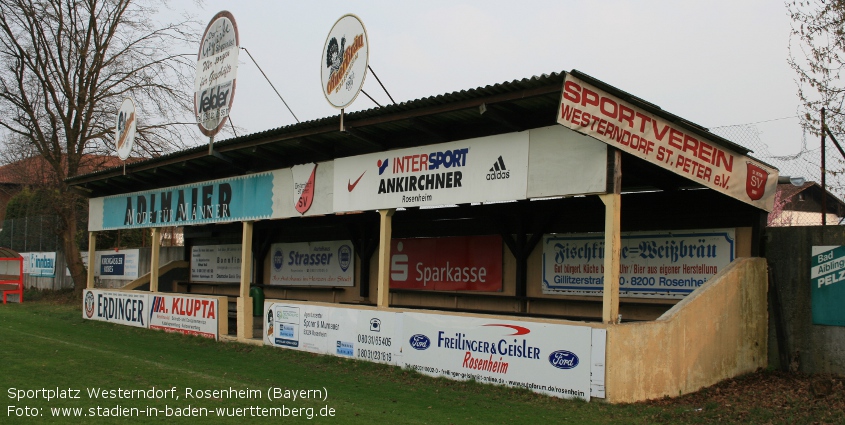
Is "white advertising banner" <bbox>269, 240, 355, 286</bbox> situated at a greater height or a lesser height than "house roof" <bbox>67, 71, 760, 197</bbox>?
lesser

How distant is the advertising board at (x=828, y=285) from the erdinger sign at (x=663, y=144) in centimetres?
107

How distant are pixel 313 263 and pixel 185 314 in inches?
138

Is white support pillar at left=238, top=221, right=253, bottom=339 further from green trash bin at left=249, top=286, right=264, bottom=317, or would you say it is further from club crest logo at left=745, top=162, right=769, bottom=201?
club crest logo at left=745, top=162, right=769, bottom=201

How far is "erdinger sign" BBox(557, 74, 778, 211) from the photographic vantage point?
362 inches

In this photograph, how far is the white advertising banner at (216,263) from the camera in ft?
72.9

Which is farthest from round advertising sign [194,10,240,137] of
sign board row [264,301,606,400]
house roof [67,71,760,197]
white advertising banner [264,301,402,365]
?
sign board row [264,301,606,400]

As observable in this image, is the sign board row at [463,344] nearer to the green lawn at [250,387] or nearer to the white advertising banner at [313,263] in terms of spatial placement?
the green lawn at [250,387]

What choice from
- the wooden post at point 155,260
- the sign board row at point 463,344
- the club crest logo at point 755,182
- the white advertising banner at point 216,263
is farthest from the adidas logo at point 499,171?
the white advertising banner at point 216,263

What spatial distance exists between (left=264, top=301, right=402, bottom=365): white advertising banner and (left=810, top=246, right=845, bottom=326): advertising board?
6.39 m

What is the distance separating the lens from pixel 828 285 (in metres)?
11.0

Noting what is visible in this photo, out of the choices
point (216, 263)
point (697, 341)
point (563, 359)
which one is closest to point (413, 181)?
point (563, 359)

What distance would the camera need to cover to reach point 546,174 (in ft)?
34.2

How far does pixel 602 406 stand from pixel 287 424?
3.89 meters

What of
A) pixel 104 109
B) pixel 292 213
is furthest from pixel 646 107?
pixel 104 109
